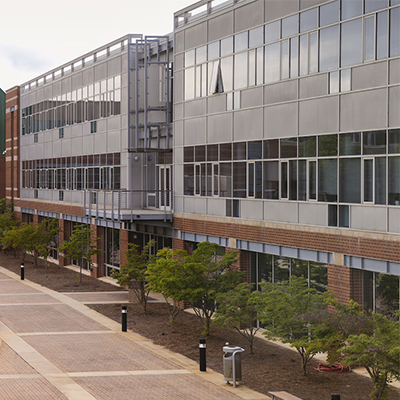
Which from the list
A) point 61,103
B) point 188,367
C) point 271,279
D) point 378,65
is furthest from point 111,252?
point 378,65

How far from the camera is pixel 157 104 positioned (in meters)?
30.7

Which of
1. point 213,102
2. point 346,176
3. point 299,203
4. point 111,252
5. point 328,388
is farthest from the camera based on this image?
point 111,252

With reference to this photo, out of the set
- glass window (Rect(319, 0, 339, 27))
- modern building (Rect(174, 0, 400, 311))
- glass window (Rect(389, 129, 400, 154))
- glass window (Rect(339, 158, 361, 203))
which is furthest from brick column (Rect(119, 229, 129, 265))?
glass window (Rect(389, 129, 400, 154))

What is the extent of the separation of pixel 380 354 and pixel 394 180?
5.87 metres

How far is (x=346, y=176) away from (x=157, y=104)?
13.7m

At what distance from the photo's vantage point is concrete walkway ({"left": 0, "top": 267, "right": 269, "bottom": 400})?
15.5m

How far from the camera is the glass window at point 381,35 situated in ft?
57.8

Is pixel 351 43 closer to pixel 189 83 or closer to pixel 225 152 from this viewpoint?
pixel 225 152

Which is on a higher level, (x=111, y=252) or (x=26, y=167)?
(x=26, y=167)

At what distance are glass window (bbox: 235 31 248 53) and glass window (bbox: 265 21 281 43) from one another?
135cm

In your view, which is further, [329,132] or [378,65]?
[329,132]

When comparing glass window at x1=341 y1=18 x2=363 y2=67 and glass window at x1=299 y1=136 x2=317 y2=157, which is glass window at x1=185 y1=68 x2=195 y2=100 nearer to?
glass window at x1=299 y1=136 x2=317 y2=157

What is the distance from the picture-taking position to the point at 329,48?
778 inches

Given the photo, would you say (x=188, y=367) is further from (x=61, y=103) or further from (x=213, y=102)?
(x=61, y=103)
